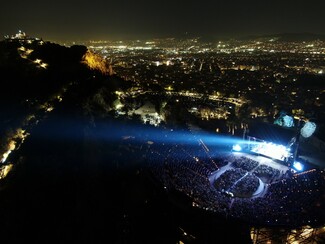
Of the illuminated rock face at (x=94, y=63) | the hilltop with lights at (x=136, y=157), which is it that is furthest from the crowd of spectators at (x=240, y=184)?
the illuminated rock face at (x=94, y=63)

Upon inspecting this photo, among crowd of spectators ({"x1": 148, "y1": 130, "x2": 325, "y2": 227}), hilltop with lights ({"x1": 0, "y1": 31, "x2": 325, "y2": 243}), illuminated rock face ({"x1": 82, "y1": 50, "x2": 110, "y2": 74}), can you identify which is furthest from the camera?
illuminated rock face ({"x1": 82, "y1": 50, "x2": 110, "y2": 74})

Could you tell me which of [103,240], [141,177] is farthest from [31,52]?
[103,240]

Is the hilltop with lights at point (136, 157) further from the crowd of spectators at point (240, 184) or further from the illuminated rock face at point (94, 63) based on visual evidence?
the illuminated rock face at point (94, 63)

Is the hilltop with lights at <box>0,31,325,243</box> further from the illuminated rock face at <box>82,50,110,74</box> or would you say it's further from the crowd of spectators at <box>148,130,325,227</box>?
the illuminated rock face at <box>82,50,110,74</box>

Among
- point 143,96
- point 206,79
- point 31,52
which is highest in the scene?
point 31,52

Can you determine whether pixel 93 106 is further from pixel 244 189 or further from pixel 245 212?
pixel 245 212

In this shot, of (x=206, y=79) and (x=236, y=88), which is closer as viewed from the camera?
(x=236, y=88)

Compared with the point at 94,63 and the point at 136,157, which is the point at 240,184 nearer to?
the point at 136,157

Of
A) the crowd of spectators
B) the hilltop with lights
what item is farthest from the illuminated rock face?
the crowd of spectators
